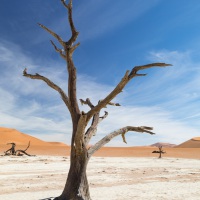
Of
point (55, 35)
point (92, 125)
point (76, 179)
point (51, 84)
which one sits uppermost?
point (55, 35)

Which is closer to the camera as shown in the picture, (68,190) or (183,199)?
(68,190)

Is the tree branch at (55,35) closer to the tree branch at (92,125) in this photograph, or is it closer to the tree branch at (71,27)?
the tree branch at (71,27)

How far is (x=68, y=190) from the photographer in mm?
7074

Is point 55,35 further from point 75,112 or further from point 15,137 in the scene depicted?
point 15,137

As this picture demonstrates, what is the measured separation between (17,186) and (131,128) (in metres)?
4.82

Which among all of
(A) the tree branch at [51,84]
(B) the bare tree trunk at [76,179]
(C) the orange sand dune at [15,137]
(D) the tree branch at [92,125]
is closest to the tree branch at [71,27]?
(A) the tree branch at [51,84]

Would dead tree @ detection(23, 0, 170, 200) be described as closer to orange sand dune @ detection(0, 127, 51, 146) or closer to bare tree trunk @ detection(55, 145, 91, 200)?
bare tree trunk @ detection(55, 145, 91, 200)

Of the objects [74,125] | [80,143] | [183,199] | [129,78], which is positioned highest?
[129,78]

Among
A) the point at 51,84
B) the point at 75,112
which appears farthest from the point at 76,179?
the point at 51,84

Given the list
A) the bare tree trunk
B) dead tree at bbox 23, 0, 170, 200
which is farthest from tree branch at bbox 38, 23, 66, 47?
the bare tree trunk

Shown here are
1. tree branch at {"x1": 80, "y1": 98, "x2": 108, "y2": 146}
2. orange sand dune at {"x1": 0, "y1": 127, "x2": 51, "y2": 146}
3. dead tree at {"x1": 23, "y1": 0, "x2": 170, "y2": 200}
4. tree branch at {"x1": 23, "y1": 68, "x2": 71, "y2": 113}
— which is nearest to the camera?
dead tree at {"x1": 23, "y1": 0, "x2": 170, "y2": 200}

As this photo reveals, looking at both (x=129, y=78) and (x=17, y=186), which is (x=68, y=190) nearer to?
(x=129, y=78)

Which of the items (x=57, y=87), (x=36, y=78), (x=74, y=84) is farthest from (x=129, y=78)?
(x=36, y=78)

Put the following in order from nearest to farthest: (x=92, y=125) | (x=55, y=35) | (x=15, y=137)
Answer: (x=55, y=35), (x=92, y=125), (x=15, y=137)
